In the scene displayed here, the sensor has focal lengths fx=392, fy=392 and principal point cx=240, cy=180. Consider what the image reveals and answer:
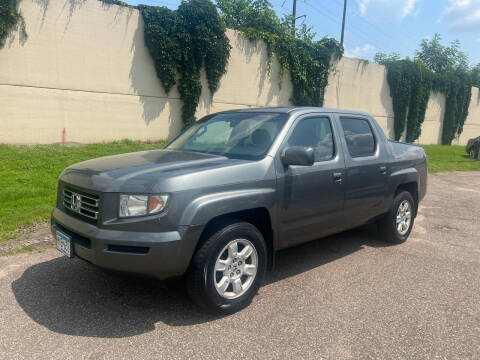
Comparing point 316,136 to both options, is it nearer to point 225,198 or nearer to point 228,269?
point 225,198

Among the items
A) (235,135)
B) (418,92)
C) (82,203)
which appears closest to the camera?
(82,203)

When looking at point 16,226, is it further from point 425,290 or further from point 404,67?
point 404,67

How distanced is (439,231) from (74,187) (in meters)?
5.52

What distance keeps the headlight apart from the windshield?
1.07 m

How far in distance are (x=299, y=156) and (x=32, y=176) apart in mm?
6006

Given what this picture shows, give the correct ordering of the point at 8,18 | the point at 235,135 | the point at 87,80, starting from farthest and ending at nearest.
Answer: the point at 87,80
the point at 8,18
the point at 235,135

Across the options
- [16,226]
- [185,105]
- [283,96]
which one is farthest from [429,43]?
[16,226]

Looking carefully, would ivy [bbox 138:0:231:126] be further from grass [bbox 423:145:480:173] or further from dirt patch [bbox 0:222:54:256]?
grass [bbox 423:145:480:173]

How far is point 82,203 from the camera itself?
130 inches

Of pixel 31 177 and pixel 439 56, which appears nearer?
pixel 31 177

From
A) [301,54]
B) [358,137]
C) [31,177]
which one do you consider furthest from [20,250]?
[301,54]

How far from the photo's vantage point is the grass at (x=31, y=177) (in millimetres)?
5551

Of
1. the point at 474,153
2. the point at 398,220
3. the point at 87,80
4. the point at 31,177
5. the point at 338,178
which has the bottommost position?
the point at 31,177

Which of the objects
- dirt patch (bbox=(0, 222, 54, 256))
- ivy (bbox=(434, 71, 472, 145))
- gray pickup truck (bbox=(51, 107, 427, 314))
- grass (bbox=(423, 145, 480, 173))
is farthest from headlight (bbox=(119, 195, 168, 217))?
ivy (bbox=(434, 71, 472, 145))
